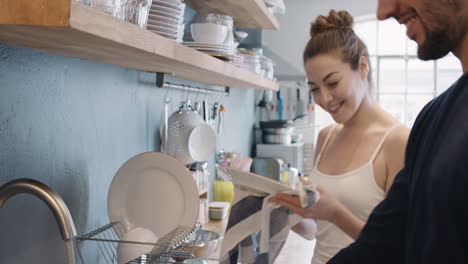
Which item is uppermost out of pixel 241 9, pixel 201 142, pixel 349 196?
pixel 241 9

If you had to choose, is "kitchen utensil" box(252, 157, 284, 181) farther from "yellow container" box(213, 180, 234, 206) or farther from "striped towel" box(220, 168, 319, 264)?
"striped towel" box(220, 168, 319, 264)

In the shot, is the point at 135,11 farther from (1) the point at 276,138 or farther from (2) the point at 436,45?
(1) the point at 276,138

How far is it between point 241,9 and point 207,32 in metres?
0.56

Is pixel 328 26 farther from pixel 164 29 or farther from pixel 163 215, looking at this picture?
pixel 163 215

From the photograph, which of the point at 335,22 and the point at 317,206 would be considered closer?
the point at 317,206

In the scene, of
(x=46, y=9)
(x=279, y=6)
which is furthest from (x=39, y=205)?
(x=279, y=6)

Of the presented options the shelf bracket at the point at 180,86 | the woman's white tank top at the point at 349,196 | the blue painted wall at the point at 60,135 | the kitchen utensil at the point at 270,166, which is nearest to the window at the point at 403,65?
the kitchen utensil at the point at 270,166

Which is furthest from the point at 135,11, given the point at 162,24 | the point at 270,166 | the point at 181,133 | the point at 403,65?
the point at 403,65

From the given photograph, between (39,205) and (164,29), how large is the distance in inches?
20.8

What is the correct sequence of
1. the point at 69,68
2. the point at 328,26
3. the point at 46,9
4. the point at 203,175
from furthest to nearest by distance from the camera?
the point at 203,175
the point at 328,26
the point at 69,68
the point at 46,9

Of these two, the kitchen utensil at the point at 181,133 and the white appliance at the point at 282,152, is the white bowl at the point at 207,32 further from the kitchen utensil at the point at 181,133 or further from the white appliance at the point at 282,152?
the white appliance at the point at 282,152

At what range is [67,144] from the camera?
4.44 feet

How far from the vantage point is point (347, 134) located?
1.64m

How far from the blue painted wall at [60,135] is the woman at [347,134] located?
0.63m
